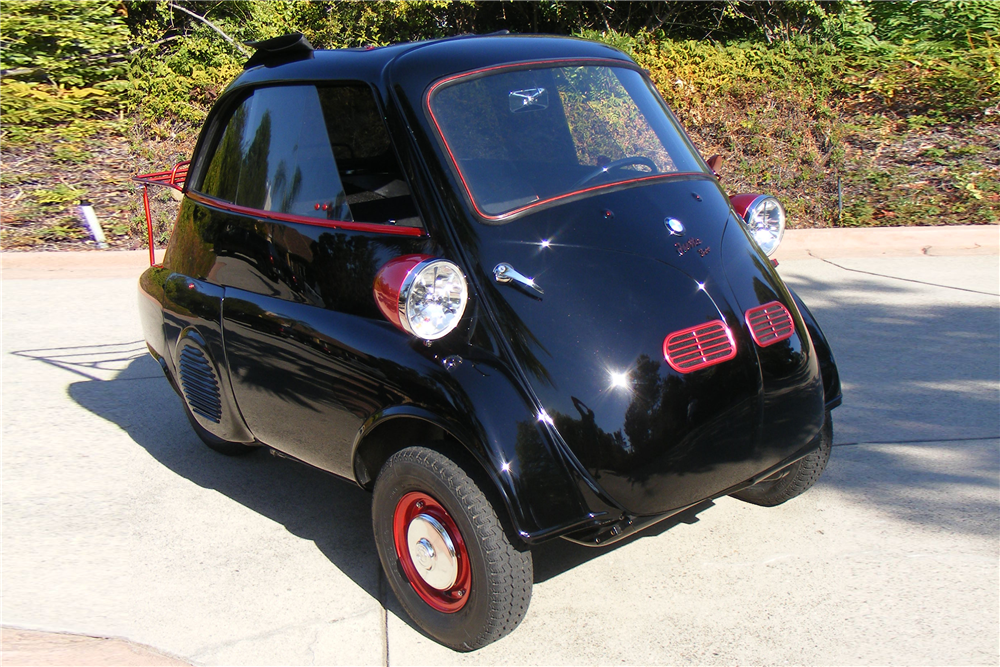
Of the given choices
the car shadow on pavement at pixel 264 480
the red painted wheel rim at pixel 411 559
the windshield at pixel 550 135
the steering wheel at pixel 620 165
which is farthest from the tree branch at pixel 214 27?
the red painted wheel rim at pixel 411 559

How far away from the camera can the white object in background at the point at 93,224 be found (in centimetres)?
948

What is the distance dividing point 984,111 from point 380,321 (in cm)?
933

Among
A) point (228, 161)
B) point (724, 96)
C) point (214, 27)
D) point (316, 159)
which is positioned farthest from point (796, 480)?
point (214, 27)

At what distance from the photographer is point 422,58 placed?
3.23 metres

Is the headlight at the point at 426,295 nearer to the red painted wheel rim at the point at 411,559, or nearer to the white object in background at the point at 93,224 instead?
the red painted wheel rim at the point at 411,559

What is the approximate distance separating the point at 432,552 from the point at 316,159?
5.01ft

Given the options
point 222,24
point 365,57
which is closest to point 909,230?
point 365,57

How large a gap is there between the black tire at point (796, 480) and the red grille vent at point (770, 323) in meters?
0.53

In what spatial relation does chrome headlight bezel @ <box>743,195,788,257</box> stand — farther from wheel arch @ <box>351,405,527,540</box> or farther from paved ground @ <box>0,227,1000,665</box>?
wheel arch @ <box>351,405,527,540</box>

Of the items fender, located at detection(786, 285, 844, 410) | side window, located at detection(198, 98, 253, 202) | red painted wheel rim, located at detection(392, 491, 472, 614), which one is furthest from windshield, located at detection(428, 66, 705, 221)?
side window, located at detection(198, 98, 253, 202)

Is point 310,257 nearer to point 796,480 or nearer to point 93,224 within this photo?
point 796,480

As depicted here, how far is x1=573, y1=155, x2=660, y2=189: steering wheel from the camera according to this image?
325cm

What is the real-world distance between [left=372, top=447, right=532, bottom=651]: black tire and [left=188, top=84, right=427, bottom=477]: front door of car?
0.27 m

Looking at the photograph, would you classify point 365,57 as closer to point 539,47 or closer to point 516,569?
point 539,47
